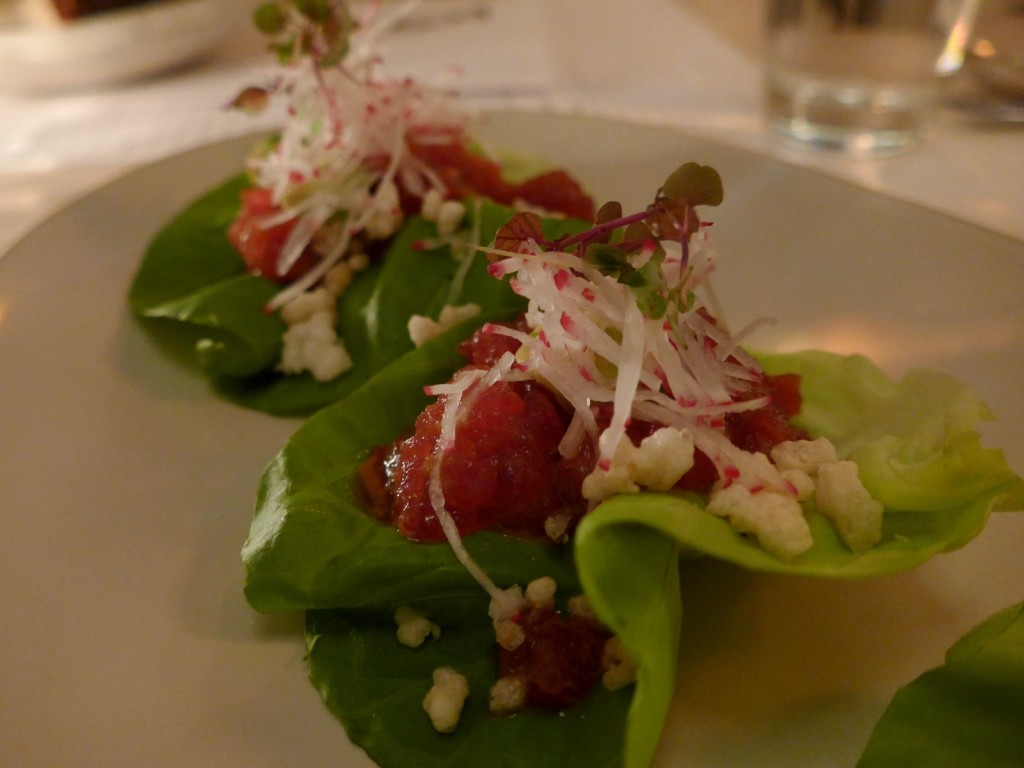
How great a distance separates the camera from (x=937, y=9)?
9.08 feet

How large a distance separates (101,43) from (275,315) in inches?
88.9

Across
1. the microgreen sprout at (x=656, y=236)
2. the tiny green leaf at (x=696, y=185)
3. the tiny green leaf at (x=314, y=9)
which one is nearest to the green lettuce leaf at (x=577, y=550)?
the microgreen sprout at (x=656, y=236)

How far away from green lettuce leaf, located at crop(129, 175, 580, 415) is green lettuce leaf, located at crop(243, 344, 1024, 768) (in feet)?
1.16

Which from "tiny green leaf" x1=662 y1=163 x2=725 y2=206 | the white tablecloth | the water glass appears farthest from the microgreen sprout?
the water glass

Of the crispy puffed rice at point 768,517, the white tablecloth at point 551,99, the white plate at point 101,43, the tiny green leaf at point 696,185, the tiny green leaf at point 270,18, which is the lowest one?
the white tablecloth at point 551,99

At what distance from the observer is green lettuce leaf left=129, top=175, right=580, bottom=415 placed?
1862 millimetres

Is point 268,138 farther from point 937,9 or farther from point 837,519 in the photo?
point 937,9

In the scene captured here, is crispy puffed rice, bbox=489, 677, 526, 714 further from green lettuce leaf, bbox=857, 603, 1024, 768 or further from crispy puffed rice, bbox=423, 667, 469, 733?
green lettuce leaf, bbox=857, 603, 1024, 768

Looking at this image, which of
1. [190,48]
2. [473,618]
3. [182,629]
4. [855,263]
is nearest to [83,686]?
[182,629]

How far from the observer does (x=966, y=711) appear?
40.7 inches

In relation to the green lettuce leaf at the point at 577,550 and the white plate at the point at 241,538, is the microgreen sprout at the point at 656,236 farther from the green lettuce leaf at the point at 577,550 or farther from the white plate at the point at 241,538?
the white plate at the point at 241,538

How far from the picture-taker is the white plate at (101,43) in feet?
11.2

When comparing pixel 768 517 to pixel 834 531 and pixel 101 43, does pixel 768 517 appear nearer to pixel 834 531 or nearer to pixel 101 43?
pixel 834 531

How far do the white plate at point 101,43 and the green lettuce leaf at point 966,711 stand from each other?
3714 millimetres
